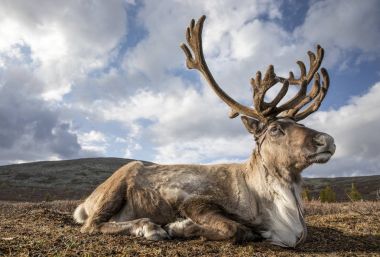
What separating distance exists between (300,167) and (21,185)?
60.5m

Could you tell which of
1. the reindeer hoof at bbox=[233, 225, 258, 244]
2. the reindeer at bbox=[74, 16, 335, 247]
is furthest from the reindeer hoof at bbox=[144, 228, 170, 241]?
the reindeer hoof at bbox=[233, 225, 258, 244]

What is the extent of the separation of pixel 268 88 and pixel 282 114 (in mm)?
854

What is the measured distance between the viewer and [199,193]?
6.37 meters

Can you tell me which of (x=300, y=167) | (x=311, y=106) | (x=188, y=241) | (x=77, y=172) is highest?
(x=77, y=172)

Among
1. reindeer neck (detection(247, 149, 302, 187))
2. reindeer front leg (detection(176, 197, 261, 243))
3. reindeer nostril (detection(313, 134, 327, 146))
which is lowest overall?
reindeer front leg (detection(176, 197, 261, 243))

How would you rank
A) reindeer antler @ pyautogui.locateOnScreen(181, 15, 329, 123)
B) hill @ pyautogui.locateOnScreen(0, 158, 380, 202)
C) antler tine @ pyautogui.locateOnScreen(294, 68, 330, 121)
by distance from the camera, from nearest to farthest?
reindeer antler @ pyautogui.locateOnScreen(181, 15, 329, 123)
antler tine @ pyautogui.locateOnScreen(294, 68, 330, 121)
hill @ pyautogui.locateOnScreen(0, 158, 380, 202)

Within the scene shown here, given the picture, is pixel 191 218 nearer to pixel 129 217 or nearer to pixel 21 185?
pixel 129 217

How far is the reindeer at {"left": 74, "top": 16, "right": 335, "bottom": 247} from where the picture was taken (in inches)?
230

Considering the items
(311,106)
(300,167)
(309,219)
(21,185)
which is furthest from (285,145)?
(21,185)

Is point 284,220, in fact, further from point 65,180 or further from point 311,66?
point 65,180

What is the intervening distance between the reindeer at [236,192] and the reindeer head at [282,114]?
0.05 ft

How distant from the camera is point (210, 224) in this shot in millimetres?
5793

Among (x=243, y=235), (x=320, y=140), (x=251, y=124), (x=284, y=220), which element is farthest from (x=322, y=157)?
(x=243, y=235)

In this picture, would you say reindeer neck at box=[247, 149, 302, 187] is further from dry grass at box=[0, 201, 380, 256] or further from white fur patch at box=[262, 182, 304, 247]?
dry grass at box=[0, 201, 380, 256]
